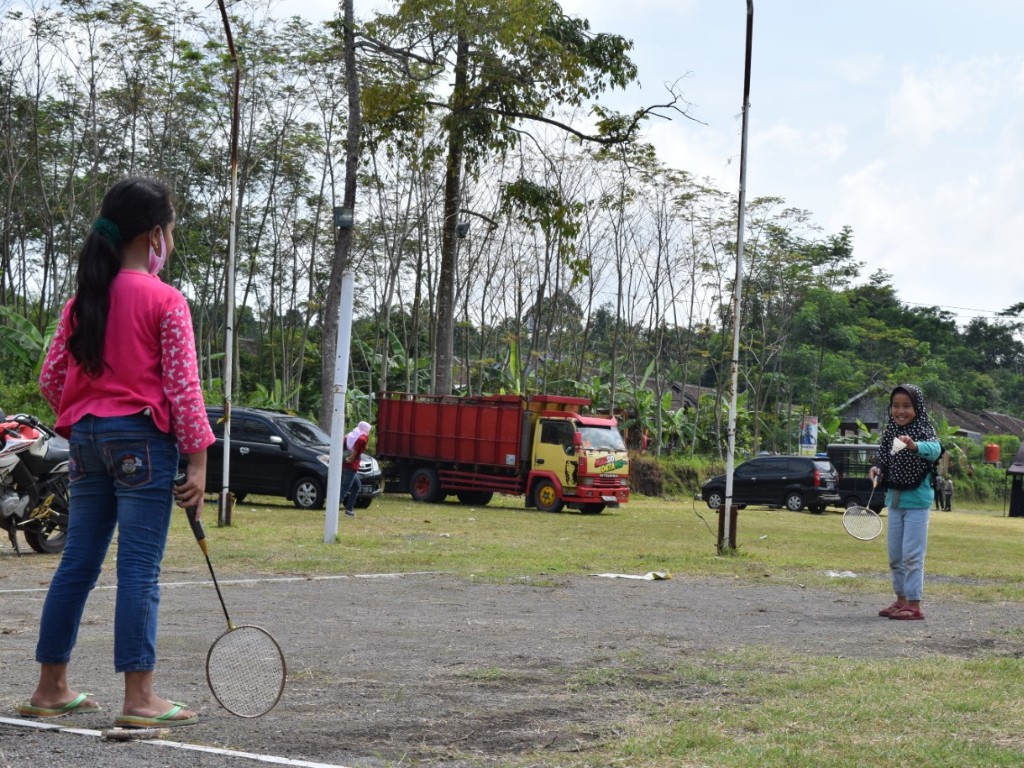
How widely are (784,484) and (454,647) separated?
112ft

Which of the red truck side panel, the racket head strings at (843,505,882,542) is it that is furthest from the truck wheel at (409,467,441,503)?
the racket head strings at (843,505,882,542)

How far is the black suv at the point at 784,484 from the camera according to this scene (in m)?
39.8

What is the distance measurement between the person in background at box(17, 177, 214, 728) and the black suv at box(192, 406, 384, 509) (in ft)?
67.6

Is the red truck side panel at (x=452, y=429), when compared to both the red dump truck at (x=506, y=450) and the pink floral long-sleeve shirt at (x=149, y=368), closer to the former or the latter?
the red dump truck at (x=506, y=450)

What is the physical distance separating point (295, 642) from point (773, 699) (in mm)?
2878

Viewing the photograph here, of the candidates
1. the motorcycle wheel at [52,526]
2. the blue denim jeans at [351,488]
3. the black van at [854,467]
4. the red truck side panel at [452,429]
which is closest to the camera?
the motorcycle wheel at [52,526]

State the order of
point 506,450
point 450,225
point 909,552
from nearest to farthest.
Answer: point 909,552 → point 506,450 → point 450,225

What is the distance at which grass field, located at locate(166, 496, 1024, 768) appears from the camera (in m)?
4.89

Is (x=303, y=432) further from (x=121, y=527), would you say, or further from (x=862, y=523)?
(x=121, y=527)

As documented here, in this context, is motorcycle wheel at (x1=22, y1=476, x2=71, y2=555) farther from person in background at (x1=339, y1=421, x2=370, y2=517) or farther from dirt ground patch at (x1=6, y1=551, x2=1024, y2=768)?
person in background at (x1=339, y1=421, x2=370, y2=517)

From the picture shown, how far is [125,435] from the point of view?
498 cm

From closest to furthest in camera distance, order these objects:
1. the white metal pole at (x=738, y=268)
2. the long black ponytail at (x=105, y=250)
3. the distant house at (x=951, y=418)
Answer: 1. the long black ponytail at (x=105, y=250)
2. the white metal pole at (x=738, y=268)
3. the distant house at (x=951, y=418)

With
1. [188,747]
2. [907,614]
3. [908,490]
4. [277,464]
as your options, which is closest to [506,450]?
[277,464]

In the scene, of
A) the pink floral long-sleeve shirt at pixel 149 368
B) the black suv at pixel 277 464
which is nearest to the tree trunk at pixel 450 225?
the black suv at pixel 277 464
